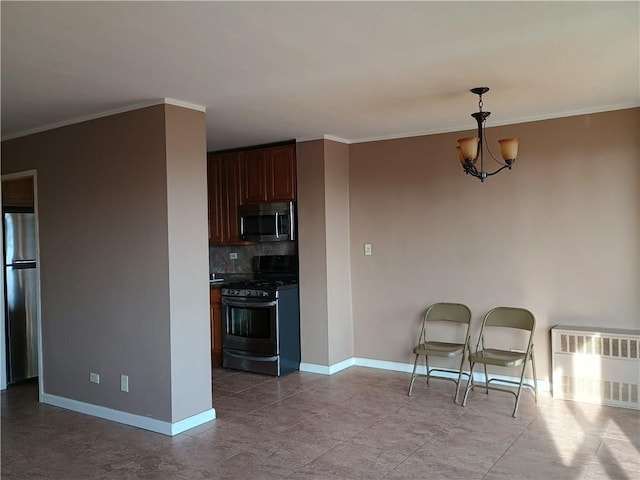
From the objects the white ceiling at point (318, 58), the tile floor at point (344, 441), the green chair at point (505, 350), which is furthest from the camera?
the green chair at point (505, 350)

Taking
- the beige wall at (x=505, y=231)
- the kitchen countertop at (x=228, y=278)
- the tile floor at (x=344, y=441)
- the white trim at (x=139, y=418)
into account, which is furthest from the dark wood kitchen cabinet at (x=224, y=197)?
the white trim at (x=139, y=418)

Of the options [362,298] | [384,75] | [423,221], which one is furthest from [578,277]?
[384,75]

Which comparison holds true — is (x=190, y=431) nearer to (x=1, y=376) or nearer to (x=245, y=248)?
(x=1, y=376)

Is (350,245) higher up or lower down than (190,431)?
higher up

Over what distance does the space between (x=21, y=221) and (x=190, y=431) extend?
2.90 meters

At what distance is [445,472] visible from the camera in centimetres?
303

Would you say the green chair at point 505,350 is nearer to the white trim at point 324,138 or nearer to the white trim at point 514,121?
the white trim at point 514,121

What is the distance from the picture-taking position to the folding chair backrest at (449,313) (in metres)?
4.76

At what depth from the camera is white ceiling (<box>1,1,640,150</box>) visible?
2.28 m

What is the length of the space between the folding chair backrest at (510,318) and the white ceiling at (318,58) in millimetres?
1634

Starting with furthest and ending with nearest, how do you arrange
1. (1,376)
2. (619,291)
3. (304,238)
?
1. (304,238)
2. (1,376)
3. (619,291)

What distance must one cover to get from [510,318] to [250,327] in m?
2.48

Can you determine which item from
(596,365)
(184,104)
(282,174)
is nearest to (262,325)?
(282,174)

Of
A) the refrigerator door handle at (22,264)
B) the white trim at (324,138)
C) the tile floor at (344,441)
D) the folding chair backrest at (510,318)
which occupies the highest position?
the white trim at (324,138)
